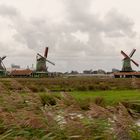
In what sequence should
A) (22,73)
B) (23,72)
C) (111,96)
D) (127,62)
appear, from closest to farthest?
(111,96), (127,62), (23,72), (22,73)

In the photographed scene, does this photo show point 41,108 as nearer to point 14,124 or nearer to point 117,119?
point 14,124

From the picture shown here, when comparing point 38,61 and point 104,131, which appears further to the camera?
point 38,61

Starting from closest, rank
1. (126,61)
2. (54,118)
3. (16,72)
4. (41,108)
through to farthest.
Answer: (54,118) < (41,108) < (126,61) < (16,72)

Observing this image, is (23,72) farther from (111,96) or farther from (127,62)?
(111,96)

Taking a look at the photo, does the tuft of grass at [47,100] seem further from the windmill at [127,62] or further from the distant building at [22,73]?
the distant building at [22,73]

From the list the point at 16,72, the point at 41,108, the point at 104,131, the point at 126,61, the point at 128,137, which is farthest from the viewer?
the point at 16,72

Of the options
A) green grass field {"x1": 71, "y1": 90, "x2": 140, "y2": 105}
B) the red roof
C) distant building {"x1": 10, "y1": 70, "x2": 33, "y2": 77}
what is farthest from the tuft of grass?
the red roof

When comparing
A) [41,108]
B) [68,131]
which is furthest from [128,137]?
[41,108]

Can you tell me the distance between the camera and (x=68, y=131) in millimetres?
5430


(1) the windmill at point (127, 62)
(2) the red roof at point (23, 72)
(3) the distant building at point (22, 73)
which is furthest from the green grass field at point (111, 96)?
(2) the red roof at point (23, 72)

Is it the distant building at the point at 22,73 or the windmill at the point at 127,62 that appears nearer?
the windmill at the point at 127,62

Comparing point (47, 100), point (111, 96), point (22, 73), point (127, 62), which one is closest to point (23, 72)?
point (22, 73)

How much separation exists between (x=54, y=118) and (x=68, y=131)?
549 millimetres

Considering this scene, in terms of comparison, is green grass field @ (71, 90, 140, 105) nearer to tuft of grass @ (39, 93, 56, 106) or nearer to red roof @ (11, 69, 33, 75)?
tuft of grass @ (39, 93, 56, 106)
